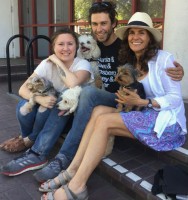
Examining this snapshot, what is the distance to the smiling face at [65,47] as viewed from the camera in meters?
3.17

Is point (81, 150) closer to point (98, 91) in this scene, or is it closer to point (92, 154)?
point (92, 154)

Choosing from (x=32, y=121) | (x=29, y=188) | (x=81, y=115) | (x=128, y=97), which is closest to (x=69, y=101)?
(x=81, y=115)

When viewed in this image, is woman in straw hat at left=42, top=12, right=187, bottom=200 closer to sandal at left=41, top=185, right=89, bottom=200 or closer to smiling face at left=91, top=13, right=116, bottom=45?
sandal at left=41, top=185, right=89, bottom=200

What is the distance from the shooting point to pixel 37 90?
3197 millimetres

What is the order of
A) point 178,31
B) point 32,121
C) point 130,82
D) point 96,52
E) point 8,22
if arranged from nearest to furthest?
1. point 130,82
2. point 32,121
3. point 96,52
4. point 178,31
5. point 8,22

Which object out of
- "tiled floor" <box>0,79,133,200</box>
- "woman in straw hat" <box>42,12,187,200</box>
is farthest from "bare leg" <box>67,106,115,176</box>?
"tiled floor" <box>0,79,133,200</box>

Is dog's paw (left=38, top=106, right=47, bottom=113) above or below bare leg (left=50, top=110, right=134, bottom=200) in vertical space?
above

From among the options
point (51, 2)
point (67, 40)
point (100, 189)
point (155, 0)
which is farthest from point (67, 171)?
point (51, 2)

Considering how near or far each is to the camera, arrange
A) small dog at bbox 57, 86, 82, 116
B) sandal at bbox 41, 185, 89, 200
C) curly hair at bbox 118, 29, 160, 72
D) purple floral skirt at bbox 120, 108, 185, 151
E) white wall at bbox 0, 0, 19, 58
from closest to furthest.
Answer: sandal at bbox 41, 185, 89, 200 < purple floral skirt at bbox 120, 108, 185, 151 < curly hair at bbox 118, 29, 160, 72 < small dog at bbox 57, 86, 82, 116 < white wall at bbox 0, 0, 19, 58

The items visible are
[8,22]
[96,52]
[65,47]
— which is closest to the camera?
[65,47]

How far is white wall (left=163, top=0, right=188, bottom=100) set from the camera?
4.21 m

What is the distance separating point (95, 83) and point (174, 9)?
1803 mm

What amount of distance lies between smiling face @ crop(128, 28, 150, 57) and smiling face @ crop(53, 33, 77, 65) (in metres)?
0.68

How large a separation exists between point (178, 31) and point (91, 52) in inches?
60.9
